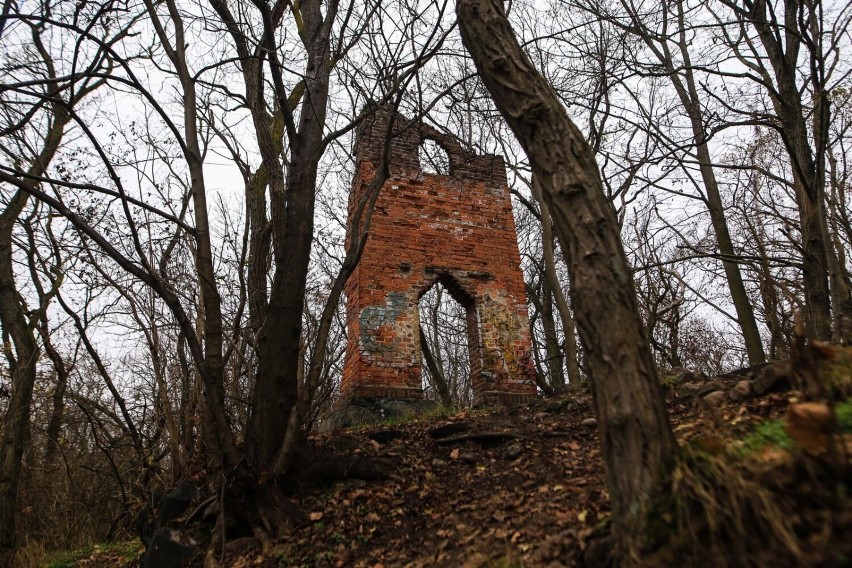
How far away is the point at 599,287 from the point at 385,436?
4.10 m

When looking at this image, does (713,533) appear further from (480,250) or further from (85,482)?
(85,482)

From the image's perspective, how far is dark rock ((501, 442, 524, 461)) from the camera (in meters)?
5.14

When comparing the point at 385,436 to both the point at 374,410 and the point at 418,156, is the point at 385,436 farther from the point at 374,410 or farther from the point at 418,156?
the point at 418,156

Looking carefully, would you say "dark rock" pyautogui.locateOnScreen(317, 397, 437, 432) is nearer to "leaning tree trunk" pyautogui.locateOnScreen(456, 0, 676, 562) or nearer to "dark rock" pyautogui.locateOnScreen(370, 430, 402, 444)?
"dark rock" pyautogui.locateOnScreen(370, 430, 402, 444)

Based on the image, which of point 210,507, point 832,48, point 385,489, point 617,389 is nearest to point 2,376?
point 210,507

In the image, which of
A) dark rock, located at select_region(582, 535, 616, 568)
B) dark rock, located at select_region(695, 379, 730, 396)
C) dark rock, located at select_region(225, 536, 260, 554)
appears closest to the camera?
dark rock, located at select_region(582, 535, 616, 568)

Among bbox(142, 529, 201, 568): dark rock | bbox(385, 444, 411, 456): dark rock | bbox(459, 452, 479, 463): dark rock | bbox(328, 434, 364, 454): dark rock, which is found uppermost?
bbox(328, 434, 364, 454): dark rock

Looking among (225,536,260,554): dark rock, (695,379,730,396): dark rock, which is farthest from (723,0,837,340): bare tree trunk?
(225,536,260,554): dark rock

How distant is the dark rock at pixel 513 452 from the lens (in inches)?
203

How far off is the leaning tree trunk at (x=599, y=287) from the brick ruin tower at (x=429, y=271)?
5.89 metres

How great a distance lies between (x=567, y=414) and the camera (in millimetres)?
6520

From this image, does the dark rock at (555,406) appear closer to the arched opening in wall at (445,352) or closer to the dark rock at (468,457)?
the dark rock at (468,457)

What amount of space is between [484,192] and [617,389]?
852 centimetres

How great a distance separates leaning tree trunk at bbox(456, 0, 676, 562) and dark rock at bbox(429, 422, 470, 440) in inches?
149
